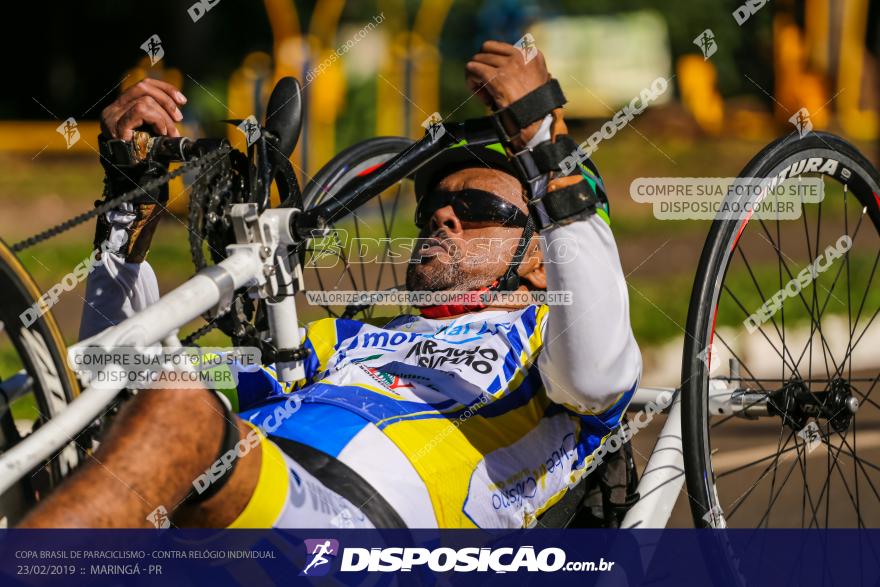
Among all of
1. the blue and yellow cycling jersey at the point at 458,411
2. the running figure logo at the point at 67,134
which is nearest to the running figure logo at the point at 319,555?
the blue and yellow cycling jersey at the point at 458,411

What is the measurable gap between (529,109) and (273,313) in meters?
0.74

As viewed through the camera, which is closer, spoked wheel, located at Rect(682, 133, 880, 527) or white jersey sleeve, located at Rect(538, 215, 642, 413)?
white jersey sleeve, located at Rect(538, 215, 642, 413)

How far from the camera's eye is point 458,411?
3.01 m

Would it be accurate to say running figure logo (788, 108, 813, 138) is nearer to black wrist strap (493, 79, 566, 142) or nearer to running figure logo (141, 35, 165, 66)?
black wrist strap (493, 79, 566, 142)

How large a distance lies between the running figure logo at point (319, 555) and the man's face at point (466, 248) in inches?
42.9

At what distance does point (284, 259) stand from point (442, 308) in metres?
0.85

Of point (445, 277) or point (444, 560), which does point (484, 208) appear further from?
point (444, 560)

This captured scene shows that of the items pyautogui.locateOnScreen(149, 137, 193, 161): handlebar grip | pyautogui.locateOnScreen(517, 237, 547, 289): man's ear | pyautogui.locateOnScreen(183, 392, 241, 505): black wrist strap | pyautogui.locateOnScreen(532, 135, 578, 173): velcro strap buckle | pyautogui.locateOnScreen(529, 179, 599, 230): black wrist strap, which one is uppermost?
pyautogui.locateOnScreen(517, 237, 547, 289): man's ear

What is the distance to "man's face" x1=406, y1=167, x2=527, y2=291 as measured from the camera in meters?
3.48

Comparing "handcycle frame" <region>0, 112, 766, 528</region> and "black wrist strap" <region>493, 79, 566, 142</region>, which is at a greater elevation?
"black wrist strap" <region>493, 79, 566, 142</region>

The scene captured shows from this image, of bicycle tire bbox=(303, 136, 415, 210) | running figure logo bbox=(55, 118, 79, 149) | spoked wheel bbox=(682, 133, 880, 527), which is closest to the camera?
spoked wheel bbox=(682, 133, 880, 527)

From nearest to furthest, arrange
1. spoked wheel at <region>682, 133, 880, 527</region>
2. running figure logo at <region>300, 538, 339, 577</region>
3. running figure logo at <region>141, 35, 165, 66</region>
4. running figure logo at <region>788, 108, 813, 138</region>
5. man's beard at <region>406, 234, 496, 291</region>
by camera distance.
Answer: running figure logo at <region>300, 538, 339, 577</region>, spoked wheel at <region>682, 133, 880, 527</region>, running figure logo at <region>788, 108, 813, 138</region>, man's beard at <region>406, 234, 496, 291</region>, running figure logo at <region>141, 35, 165, 66</region>

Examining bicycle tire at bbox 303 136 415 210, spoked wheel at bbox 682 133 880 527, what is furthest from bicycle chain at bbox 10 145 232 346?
spoked wheel at bbox 682 133 880 527

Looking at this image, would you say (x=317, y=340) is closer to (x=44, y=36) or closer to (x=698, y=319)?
(x=698, y=319)
